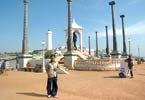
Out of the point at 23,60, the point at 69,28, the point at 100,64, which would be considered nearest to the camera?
the point at 100,64

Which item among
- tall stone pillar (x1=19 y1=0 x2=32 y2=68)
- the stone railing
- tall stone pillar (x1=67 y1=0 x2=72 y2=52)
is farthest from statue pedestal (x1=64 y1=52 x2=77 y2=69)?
tall stone pillar (x1=19 y1=0 x2=32 y2=68)

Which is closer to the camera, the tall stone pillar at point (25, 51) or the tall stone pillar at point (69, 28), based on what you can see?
the tall stone pillar at point (69, 28)

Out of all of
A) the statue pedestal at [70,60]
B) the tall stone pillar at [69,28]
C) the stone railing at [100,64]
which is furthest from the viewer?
the tall stone pillar at [69,28]

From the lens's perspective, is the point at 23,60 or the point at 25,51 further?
the point at 25,51

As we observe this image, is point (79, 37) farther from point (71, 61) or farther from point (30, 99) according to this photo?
point (30, 99)

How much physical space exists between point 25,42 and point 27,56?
6.79ft

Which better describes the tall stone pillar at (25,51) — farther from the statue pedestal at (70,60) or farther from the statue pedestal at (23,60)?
the statue pedestal at (70,60)

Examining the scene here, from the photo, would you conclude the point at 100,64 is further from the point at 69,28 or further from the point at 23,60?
the point at 23,60

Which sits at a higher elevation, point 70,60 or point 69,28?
point 69,28

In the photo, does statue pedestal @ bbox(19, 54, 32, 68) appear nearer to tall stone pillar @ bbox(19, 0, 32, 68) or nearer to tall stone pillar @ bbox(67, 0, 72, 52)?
tall stone pillar @ bbox(19, 0, 32, 68)

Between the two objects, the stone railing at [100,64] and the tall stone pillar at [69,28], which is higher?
the tall stone pillar at [69,28]

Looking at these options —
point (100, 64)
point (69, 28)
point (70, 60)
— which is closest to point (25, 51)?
point (70, 60)

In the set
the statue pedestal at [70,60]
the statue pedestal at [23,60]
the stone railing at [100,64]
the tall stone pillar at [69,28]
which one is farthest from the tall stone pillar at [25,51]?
the stone railing at [100,64]

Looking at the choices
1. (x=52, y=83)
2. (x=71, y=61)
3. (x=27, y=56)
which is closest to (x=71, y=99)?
(x=52, y=83)
